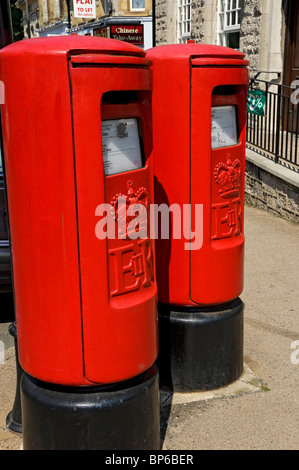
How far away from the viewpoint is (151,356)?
262 centimetres

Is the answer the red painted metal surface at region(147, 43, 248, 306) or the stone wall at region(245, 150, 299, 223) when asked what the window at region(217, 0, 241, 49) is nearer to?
the stone wall at region(245, 150, 299, 223)

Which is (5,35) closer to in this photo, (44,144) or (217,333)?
(44,144)

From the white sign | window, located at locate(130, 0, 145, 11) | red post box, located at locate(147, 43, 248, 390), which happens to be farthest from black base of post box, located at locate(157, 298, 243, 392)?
window, located at locate(130, 0, 145, 11)

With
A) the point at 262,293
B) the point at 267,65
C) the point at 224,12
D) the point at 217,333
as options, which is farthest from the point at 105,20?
the point at 217,333

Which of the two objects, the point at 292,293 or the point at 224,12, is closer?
the point at 292,293

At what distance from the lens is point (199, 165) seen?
3254 millimetres

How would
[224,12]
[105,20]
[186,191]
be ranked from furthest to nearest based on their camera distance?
[105,20] < [224,12] < [186,191]

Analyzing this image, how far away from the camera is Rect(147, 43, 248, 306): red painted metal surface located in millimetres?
3143

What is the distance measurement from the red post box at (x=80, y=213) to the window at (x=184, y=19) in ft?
44.1

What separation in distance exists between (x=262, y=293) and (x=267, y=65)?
6.85 meters

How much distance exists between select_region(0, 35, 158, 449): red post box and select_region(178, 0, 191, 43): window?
13429mm

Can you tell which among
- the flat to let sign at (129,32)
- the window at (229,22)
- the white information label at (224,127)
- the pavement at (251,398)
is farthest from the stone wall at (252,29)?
the flat to let sign at (129,32)

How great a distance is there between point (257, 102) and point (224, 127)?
619 centimetres

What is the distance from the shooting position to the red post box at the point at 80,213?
2205mm
